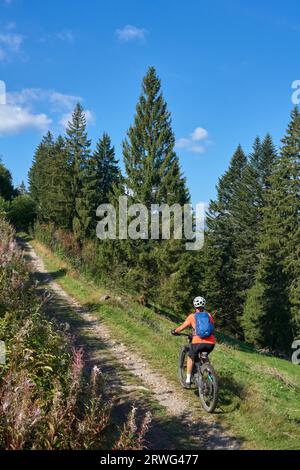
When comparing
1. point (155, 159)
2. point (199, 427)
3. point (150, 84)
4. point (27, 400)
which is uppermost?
point (150, 84)

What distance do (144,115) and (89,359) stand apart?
21115 millimetres

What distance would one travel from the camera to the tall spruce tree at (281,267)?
1492 inches

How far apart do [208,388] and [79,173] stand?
132 ft

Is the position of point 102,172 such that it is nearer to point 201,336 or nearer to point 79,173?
point 79,173

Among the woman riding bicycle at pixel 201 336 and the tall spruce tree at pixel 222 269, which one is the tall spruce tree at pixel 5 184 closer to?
the tall spruce tree at pixel 222 269

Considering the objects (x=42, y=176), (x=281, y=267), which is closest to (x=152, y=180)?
(x=281, y=267)

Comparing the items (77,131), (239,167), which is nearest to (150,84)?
(77,131)

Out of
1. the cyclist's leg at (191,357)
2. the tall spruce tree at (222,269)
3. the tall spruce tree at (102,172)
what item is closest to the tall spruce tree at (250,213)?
the tall spruce tree at (222,269)

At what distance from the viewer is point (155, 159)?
28.2 m

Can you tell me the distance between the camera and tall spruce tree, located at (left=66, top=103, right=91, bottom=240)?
4353 centimetres

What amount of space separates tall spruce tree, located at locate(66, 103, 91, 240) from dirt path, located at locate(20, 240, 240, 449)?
91.8ft

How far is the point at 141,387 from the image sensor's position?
31.1 ft
